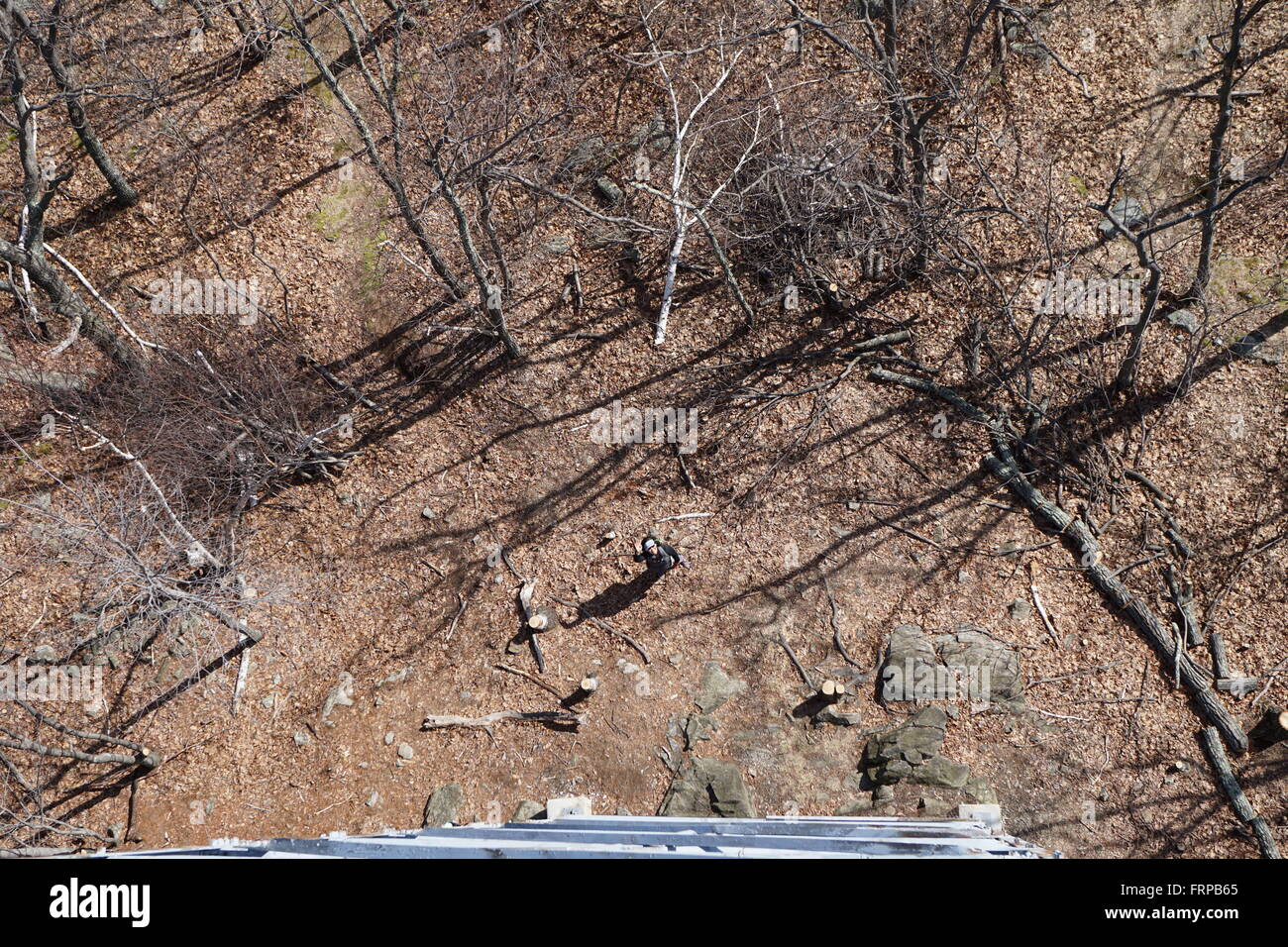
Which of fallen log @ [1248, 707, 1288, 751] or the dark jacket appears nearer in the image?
fallen log @ [1248, 707, 1288, 751]

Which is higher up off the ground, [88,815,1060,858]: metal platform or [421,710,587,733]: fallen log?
[421,710,587,733]: fallen log

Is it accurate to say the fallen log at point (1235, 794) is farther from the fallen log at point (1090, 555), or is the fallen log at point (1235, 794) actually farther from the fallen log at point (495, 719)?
the fallen log at point (495, 719)

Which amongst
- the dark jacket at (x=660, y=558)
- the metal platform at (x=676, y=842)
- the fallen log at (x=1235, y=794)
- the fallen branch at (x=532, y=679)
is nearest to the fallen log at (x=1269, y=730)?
the fallen log at (x=1235, y=794)

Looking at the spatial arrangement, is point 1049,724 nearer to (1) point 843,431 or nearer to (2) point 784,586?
(2) point 784,586

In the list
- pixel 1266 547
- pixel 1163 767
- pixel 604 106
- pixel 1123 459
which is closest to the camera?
pixel 1163 767

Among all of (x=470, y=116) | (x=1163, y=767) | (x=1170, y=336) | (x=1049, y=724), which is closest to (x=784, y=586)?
(x=1049, y=724)

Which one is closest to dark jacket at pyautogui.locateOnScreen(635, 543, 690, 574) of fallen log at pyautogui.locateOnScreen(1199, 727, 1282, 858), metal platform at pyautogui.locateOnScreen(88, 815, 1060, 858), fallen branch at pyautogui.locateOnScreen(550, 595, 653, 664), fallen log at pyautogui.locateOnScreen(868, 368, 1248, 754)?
fallen branch at pyautogui.locateOnScreen(550, 595, 653, 664)

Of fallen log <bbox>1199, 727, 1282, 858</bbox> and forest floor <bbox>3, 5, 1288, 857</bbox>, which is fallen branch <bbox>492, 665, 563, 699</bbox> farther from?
fallen log <bbox>1199, 727, 1282, 858</bbox>

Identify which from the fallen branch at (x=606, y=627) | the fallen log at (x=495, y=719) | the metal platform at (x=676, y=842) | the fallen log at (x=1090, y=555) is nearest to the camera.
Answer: the metal platform at (x=676, y=842)

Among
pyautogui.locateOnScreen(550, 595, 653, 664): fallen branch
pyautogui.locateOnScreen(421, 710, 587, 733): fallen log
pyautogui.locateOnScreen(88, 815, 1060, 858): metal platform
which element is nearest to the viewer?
pyautogui.locateOnScreen(88, 815, 1060, 858): metal platform
